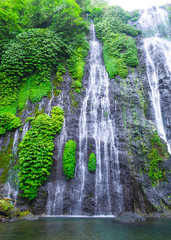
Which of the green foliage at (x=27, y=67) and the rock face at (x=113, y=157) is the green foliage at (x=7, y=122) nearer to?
the rock face at (x=113, y=157)

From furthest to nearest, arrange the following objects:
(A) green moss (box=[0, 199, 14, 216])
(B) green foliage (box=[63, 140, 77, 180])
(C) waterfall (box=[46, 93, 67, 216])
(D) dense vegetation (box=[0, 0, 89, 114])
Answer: (D) dense vegetation (box=[0, 0, 89, 114]), (B) green foliage (box=[63, 140, 77, 180]), (C) waterfall (box=[46, 93, 67, 216]), (A) green moss (box=[0, 199, 14, 216])

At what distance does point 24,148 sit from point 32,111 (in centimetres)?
342

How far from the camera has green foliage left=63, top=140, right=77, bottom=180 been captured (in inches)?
384

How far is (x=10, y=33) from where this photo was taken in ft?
48.7

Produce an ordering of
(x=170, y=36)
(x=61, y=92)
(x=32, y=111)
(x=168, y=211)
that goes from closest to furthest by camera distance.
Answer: (x=168, y=211) < (x=32, y=111) < (x=61, y=92) < (x=170, y=36)

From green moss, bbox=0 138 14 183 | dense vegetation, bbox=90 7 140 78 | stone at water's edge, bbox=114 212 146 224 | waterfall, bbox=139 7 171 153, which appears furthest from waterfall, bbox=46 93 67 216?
dense vegetation, bbox=90 7 140 78

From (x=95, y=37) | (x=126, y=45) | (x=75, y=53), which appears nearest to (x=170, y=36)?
(x=126, y=45)

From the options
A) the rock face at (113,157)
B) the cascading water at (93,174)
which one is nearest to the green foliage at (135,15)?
the rock face at (113,157)

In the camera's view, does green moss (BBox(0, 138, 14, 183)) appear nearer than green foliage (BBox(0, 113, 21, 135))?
Yes

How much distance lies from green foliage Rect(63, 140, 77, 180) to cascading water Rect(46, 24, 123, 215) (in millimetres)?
293

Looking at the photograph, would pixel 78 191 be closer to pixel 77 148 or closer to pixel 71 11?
pixel 77 148

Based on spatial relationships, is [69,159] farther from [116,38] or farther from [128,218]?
[116,38]

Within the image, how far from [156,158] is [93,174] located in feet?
13.4

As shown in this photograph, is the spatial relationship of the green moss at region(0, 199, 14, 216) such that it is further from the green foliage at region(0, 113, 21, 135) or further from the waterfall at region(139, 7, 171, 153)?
the waterfall at region(139, 7, 171, 153)
